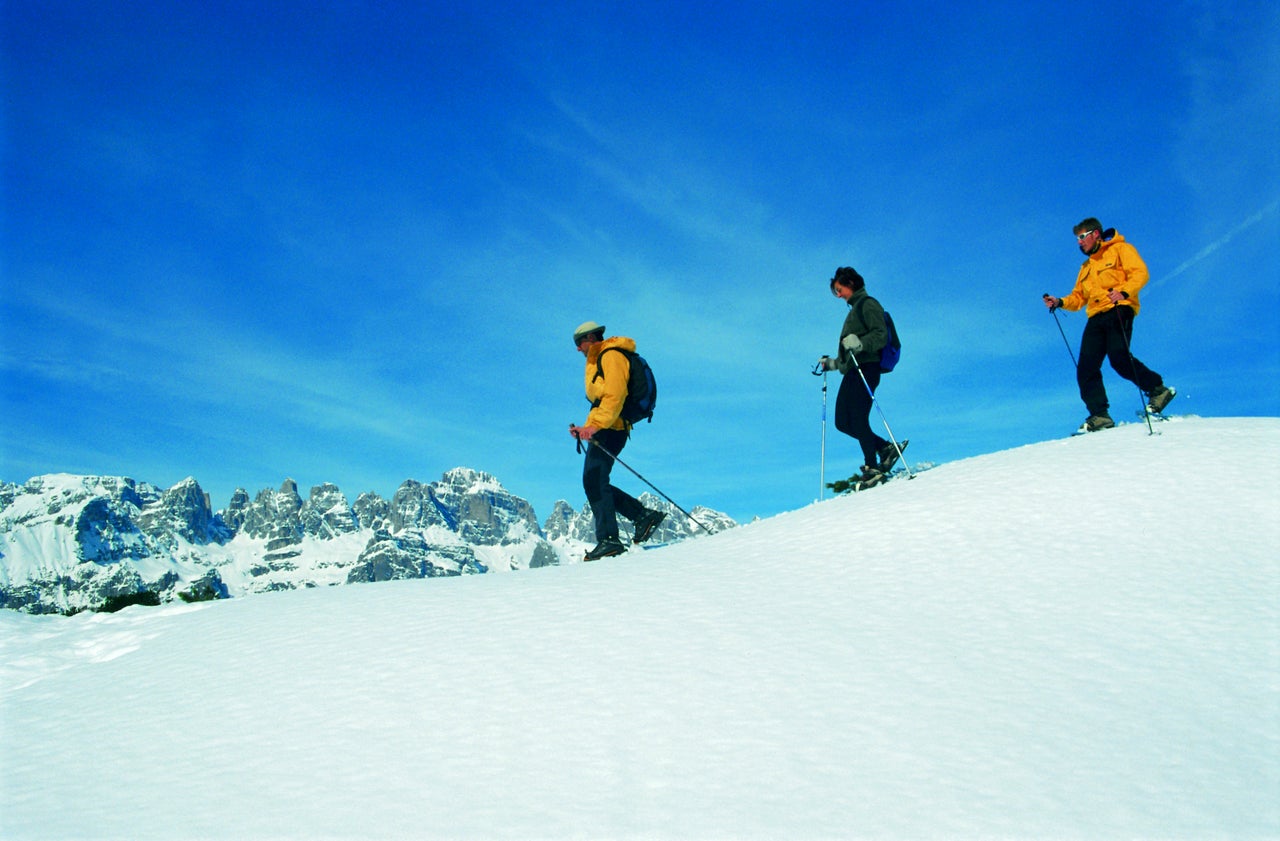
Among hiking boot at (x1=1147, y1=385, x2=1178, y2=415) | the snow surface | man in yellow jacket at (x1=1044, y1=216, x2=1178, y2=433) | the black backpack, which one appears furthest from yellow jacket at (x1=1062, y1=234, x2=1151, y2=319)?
the black backpack

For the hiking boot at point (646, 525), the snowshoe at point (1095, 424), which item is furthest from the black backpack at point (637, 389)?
the snowshoe at point (1095, 424)

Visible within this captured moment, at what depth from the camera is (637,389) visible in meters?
8.59

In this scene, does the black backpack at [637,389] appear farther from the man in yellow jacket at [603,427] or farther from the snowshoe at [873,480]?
the snowshoe at [873,480]

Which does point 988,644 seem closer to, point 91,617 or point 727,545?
point 727,545

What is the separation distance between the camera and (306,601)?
5867mm

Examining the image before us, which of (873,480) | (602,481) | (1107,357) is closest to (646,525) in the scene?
(602,481)

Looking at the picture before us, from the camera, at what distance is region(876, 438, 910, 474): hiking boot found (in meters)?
9.17

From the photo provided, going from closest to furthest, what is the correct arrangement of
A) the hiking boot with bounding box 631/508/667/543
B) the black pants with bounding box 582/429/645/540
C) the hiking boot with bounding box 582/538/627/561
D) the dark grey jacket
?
the hiking boot with bounding box 582/538/627/561 → the black pants with bounding box 582/429/645/540 → the dark grey jacket → the hiking boot with bounding box 631/508/667/543

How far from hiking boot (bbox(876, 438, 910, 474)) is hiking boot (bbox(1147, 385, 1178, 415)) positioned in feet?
9.75

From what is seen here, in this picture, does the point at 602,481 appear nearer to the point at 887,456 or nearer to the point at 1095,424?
the point at 887,456

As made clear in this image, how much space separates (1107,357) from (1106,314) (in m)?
0.53

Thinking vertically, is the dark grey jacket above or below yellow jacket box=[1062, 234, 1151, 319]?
below

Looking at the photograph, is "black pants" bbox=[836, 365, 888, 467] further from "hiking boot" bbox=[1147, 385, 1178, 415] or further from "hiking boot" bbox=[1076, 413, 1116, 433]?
"hiking boot" bbox=[1147, 385, 1178, 415]

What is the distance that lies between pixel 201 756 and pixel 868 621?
11.6 ft
